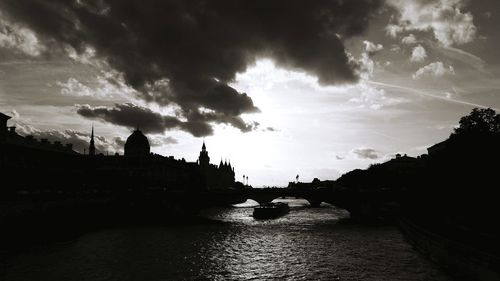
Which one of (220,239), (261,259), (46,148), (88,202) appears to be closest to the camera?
(261,259)

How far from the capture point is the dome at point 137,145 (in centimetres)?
16738

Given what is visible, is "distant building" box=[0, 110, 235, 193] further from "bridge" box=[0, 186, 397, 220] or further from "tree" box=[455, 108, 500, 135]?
"tree" box=[455, 108, 500, 135]

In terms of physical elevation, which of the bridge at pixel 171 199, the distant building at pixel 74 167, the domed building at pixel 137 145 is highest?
the domed building at pixel 137 145

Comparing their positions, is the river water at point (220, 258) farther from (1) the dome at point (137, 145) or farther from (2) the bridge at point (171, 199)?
(1) the dome at point (137, 145)

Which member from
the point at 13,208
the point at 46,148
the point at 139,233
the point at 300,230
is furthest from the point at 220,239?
the point at 46,148

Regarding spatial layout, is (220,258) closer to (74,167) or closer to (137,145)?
(74,167)

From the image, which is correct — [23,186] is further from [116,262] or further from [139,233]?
[116,262]

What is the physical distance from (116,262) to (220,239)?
2032 centimetres

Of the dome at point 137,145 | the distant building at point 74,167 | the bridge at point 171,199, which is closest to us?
the bridge at point 171,199

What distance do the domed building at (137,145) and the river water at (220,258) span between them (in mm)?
104848

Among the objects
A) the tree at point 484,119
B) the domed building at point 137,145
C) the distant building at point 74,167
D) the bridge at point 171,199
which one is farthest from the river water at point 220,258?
the domed building at point 137,145

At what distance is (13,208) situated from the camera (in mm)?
52656

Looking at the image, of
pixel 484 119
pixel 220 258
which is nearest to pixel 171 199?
pixel 220 258

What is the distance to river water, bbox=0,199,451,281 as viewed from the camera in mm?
35938
